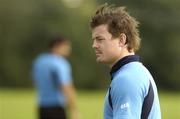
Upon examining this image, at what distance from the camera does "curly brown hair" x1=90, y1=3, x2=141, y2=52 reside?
560 cm

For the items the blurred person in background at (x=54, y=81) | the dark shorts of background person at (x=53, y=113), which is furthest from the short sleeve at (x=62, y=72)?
the dark shorts of background person at (x=53, y=113)

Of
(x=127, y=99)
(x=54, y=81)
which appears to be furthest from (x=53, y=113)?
(x=127, y=99)

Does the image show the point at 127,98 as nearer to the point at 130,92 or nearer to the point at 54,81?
the point at 130,92

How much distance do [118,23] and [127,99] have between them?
64 centimetres

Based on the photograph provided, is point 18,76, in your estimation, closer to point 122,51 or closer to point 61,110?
point 61,110

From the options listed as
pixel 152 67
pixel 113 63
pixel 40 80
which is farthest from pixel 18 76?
pixel 113 63

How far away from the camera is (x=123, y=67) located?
5508mm

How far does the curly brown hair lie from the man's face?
4 cm

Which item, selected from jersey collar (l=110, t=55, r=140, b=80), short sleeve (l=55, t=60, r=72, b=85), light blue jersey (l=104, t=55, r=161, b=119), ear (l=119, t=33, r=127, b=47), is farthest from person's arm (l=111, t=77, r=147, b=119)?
short sleeve (l=55, t=60, r=72, b=85)

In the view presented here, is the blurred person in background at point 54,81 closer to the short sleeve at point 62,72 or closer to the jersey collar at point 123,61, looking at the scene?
the short sleeve at point 62,72

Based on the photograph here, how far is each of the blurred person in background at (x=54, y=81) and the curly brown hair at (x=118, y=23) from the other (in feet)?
22.3

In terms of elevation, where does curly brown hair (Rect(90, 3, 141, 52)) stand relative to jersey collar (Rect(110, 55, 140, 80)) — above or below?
above

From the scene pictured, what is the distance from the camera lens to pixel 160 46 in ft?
182

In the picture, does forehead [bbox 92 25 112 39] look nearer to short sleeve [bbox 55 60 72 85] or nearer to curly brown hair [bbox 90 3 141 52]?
curly brown hair [bbox 90 3 141 52]
